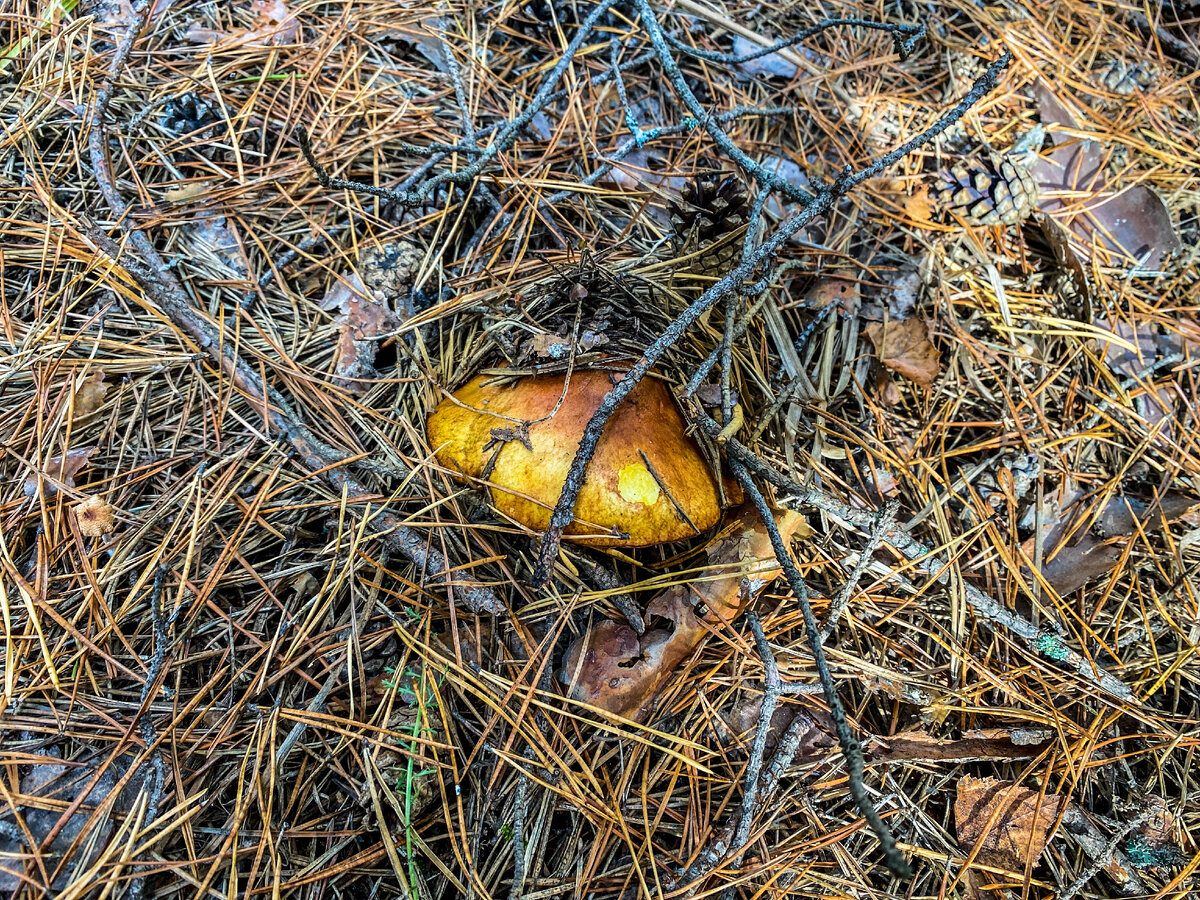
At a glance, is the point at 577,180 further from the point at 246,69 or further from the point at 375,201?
the point at 246,69

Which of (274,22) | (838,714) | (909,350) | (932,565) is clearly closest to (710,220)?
(909,350)

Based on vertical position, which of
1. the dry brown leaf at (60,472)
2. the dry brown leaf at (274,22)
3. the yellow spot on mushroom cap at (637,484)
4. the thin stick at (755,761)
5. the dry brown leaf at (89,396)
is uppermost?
the dry brown leaf at (274,22)

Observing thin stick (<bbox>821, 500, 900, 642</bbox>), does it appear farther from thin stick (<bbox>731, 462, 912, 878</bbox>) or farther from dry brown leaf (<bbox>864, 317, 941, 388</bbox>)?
dry brown leaf (<bbox>864, 317, 941, 388</bbox>)

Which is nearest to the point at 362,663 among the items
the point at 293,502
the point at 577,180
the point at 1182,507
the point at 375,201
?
the point at 293,502

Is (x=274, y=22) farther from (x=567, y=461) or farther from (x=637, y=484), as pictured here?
(x=637, y=484)

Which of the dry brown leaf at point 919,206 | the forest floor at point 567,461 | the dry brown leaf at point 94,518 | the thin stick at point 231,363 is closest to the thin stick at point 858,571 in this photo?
the forest floor at point 567,461

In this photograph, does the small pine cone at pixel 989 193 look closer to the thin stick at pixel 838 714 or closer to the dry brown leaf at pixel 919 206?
the dry brown leaf at pixel 919 206
